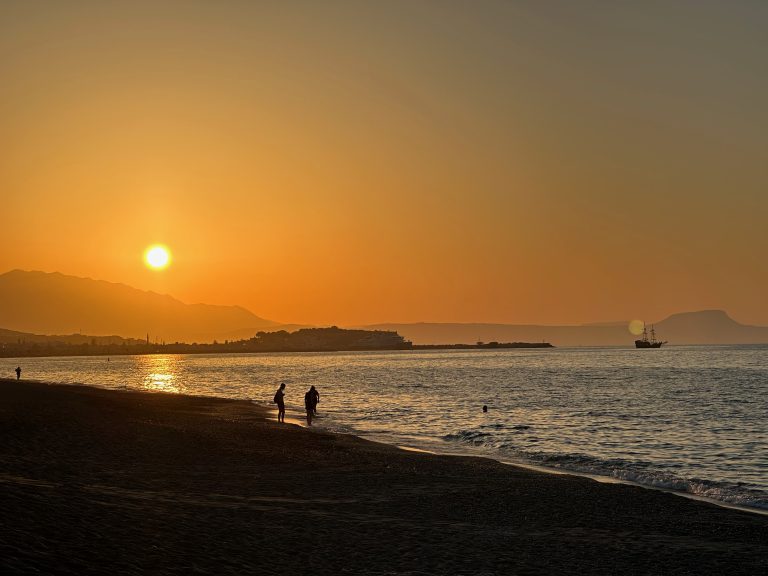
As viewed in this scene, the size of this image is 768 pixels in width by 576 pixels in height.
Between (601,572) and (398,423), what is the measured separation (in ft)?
113

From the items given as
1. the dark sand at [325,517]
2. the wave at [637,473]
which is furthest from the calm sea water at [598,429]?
the dark sand at [325,517]

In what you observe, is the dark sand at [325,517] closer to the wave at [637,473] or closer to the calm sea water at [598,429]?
the wave at [637,473]

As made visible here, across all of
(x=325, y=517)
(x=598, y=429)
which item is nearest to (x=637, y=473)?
(x=325, y=517)

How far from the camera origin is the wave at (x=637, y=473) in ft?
71.4

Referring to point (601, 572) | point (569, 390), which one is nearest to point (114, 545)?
point (601, 572)

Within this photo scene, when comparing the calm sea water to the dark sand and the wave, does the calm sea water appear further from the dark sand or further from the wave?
the dark sand

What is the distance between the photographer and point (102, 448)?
78.7 ft

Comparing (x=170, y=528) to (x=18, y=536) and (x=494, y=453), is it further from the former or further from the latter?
(x=494, y=453)

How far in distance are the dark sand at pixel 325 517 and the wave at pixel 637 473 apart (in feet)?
8.66

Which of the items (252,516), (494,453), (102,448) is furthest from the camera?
(494,453)

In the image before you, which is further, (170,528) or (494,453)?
(494,453)

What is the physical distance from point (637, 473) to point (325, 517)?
15.6 metres

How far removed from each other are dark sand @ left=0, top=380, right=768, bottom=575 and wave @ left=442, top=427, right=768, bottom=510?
8.66 ft

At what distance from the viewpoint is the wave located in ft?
71.4
